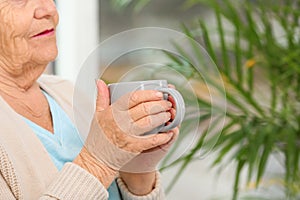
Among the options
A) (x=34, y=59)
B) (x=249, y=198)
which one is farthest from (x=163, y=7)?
(x=34, y=59)

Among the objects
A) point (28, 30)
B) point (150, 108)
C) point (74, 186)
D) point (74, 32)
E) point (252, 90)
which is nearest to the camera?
point (150, 108)

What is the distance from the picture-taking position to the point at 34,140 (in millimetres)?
1047

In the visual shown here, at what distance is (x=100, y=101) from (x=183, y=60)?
14 centimetres

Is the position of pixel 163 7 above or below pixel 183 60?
above

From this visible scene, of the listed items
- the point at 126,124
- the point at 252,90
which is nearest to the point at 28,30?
the point at 126,124

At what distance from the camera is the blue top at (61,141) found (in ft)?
3.57

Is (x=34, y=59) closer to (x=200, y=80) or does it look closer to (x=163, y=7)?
(x=200, y=80)

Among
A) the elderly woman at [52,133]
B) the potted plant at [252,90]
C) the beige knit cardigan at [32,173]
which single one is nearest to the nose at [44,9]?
the elderly woman at [52,133]

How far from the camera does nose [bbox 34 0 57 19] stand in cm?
105

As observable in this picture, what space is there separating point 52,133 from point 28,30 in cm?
→ 18

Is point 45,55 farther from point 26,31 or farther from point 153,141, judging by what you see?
point 153,141

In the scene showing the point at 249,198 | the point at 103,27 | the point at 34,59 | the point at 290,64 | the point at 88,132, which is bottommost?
the point at 249,198

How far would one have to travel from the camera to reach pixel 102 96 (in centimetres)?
88

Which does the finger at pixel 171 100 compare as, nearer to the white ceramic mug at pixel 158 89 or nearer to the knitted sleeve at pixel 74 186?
the white ceramic mug at pixel 158 89
